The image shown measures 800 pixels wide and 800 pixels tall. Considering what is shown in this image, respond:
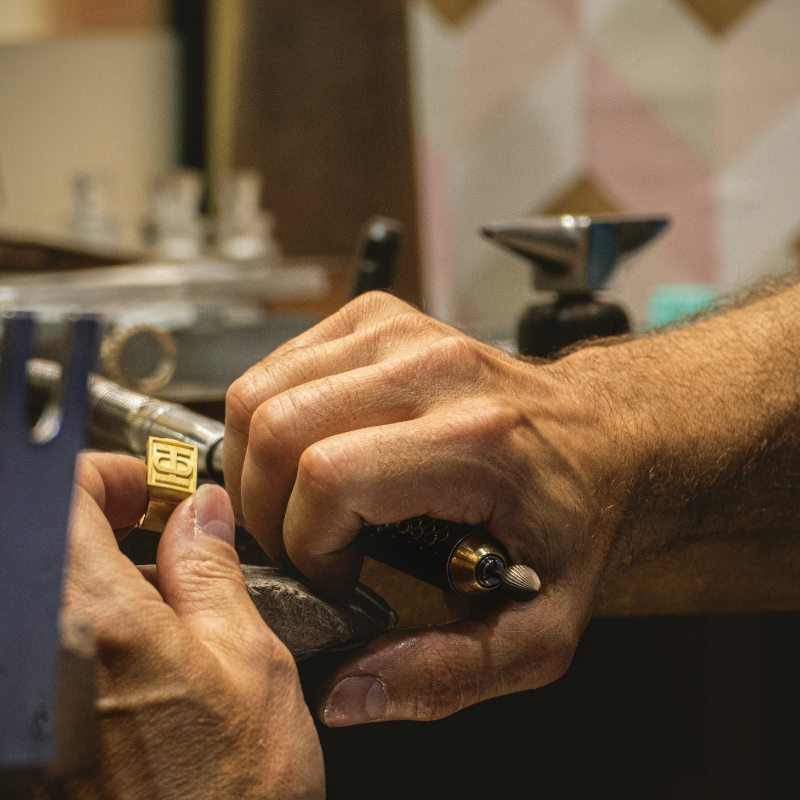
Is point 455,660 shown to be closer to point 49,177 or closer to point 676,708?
point 676,708

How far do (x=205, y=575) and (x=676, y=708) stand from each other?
0.29 metres

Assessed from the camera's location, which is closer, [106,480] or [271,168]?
[106,480]

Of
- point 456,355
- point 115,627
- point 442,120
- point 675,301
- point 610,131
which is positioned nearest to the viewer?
point 115,627

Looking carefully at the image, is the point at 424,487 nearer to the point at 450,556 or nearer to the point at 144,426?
the point at 450,556

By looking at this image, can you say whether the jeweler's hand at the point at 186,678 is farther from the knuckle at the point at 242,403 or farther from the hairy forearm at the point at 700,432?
the hairy forearm at the point at 700,432

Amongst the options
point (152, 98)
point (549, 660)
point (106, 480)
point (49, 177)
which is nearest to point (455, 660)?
point (549, 660)

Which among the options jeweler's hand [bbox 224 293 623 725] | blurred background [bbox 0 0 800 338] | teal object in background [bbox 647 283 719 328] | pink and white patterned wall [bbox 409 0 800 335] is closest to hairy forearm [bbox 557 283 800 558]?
jeweler's hand [bbox 224 293 623 725]

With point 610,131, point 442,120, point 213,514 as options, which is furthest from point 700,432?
point 442,120

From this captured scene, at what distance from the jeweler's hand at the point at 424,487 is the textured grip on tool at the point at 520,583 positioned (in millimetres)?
21

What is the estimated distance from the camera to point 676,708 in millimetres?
431

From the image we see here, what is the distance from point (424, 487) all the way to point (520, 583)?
0.05 m

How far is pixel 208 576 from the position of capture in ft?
0.87

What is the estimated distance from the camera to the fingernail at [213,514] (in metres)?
0.27

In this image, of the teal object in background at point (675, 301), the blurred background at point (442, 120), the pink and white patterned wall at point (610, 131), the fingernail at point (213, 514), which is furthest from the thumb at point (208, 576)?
the blurred background at point (442, 120)
